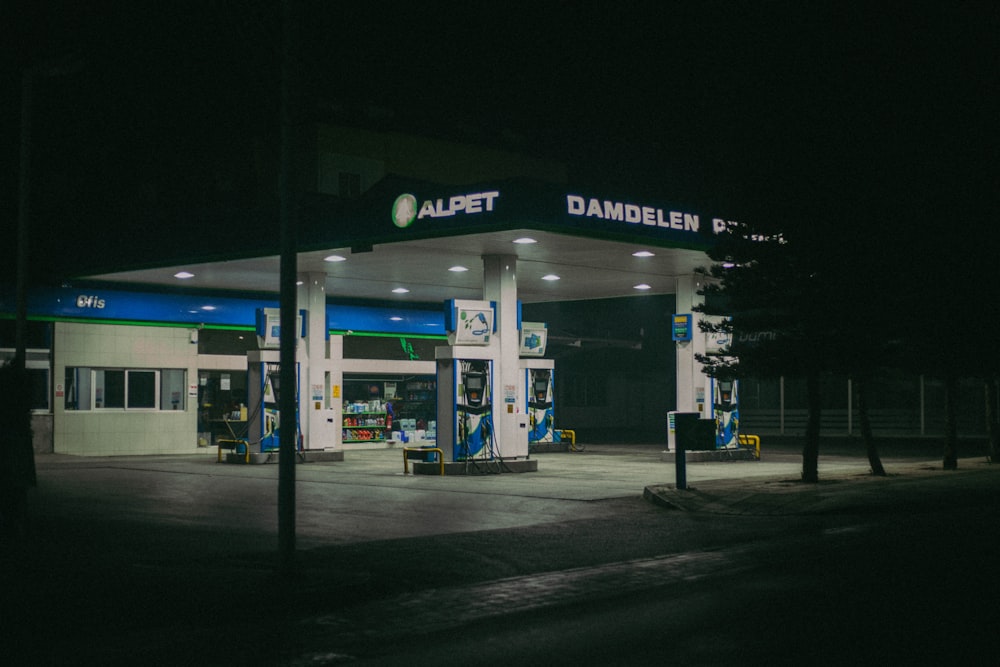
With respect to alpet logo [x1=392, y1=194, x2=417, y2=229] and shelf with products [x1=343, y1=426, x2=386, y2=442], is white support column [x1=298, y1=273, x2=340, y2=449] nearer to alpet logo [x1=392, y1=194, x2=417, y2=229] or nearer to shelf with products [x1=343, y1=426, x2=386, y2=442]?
shelf with products [x1=343, y1=426, x2=386, y2=442]

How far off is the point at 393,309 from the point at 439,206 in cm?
1595

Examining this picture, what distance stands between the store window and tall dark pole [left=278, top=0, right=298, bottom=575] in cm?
2243

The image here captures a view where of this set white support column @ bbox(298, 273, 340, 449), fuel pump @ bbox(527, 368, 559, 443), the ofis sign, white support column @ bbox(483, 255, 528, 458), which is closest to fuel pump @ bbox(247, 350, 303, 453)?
white support column @ bbox(298, 273, 340, 449)

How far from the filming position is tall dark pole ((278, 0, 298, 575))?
9547 millimetres

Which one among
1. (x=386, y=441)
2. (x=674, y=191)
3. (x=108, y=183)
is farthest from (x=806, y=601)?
(x=674, y=191)

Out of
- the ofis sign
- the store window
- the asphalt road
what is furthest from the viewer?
the store window

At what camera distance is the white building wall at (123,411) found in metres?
29.7

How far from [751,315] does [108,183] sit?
3157 cm

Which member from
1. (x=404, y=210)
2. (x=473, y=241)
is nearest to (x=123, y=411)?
(x=404, y=210)

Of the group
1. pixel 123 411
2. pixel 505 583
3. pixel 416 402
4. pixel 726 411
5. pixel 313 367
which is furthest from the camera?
pixel 416 402

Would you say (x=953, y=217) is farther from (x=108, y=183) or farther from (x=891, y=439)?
(x=108, y=183)

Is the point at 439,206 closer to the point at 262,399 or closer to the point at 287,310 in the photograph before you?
the point at 262,399

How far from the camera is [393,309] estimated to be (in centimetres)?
3691

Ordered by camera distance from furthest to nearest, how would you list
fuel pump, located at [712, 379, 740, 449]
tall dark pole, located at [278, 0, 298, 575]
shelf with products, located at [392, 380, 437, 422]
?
shelf with products, located at [392, 380, 437, 422] < fuel pump, located at [712, 379, 740, 449] < tall dark pole, located at [278, 0, 298, 575]
